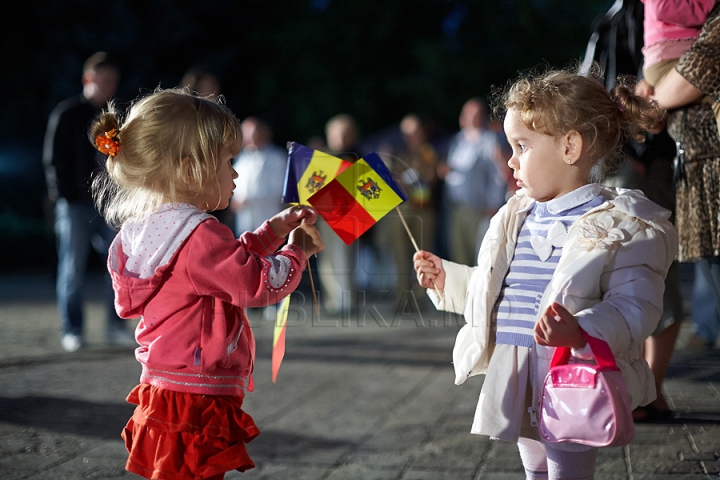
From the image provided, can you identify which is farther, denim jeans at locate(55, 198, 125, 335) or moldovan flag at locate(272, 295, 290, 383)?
denim jeans at locate(55, 198, 125, 335)

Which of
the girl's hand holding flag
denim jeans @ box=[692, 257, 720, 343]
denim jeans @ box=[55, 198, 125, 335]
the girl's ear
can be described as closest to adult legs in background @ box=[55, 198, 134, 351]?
denim jeans @ box=[55, 198, 125, 335]

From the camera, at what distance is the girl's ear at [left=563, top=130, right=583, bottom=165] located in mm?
2434

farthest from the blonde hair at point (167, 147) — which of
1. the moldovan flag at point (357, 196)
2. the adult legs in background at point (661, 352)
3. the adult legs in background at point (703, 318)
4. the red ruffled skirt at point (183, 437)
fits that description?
the adult legs in background at point (703, 318)

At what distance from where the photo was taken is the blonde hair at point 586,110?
2436mm

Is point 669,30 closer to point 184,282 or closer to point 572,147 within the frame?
point 572,147

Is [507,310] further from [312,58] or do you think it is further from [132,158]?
[312,58]

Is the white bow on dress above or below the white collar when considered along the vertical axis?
below

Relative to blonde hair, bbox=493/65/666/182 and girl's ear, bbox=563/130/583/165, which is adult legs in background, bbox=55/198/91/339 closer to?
blonde hair, bbox=493/65/666/182

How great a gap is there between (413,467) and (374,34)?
18.1 m

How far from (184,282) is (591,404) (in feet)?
3.99

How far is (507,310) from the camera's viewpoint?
2.51 metres

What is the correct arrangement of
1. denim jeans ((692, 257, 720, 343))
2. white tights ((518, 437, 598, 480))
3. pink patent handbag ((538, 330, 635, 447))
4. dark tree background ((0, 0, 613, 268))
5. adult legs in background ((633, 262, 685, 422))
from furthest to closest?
dark tree background ((0, 0, 613, 268)) < denim jeans ((692, 257, 720, 343)) < adult legs in background ((633, 262, 685, 422)) < white tights ((518, 437, 598, 480)) < pink patent handbag ((538, 330, 635, 447))

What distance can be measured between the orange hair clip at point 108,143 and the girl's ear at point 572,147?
1.39 meters

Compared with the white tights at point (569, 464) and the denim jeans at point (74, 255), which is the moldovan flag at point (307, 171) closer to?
the white tights at point (569, 464)
